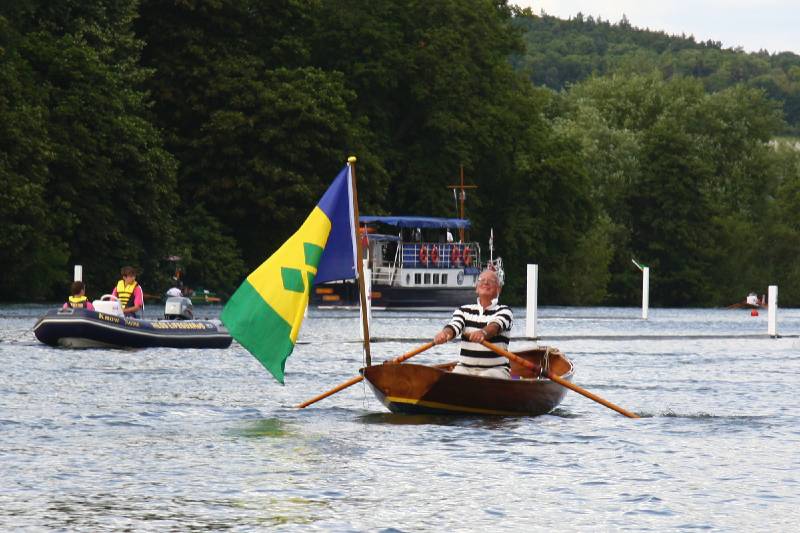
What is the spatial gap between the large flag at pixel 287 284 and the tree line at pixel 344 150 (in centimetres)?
3957

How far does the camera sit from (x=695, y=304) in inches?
4700

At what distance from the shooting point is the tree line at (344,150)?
67.4 m

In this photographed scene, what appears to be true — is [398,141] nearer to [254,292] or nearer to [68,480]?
[254,292]

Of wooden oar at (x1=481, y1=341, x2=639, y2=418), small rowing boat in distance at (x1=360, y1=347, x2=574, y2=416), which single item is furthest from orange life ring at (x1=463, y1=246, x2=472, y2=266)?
small rowing boat in distance at (x1=360, y1=347, x2=574, y2=416)

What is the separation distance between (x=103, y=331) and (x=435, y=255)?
168ft

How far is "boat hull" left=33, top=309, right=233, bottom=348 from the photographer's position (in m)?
37.4

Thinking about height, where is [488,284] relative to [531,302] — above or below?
above

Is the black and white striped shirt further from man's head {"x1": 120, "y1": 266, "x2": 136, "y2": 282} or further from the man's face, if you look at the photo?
man's head {"x1": 120, "y1": 266, "x2": 136, "y2": 282}

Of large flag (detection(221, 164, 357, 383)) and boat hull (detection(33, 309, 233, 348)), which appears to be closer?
large flag (detection(221, 164, 357, 383))

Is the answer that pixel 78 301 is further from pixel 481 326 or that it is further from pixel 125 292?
pixel 481 326

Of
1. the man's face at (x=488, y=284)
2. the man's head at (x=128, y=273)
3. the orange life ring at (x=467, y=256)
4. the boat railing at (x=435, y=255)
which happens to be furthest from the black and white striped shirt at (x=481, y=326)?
the orange life ring at (x=467, y=256)

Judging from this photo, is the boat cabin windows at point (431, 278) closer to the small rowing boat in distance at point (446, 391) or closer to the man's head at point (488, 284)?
the small rowing boat in distance at point (446, 391)

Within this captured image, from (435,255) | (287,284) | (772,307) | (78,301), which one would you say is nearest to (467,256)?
(435,255)

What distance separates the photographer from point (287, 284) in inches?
874
